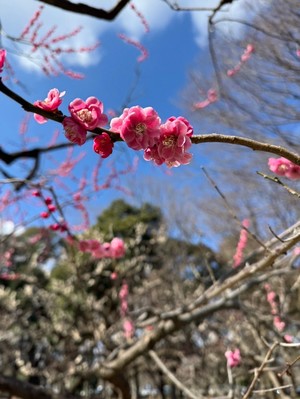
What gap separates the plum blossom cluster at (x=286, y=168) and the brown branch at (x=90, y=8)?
1536 millimetres

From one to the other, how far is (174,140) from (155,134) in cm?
6

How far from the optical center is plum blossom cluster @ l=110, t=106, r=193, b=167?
1070 mm

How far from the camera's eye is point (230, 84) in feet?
13.1

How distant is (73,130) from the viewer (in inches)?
42.0

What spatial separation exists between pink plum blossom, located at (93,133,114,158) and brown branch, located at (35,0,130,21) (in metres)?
1.73

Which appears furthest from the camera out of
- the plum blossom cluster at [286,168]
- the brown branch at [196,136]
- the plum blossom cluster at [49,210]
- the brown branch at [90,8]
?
the plum blossom cluster at [49,210]

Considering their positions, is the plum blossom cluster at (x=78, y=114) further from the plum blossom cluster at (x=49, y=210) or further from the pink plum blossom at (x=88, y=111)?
the plum blossom cluster at (x=49, y=210)

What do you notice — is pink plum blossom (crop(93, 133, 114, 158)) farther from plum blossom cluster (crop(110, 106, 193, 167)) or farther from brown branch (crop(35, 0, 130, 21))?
brown branch (crop(35, 0, 130, 21))

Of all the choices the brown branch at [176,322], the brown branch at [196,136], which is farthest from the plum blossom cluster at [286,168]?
the brown branch at [176,322]

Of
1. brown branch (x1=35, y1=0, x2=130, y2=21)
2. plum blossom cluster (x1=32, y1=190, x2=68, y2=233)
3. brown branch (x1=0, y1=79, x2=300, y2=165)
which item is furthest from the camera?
plum blossom cluster (x1=32, y1=190, x2=68, y2=233)

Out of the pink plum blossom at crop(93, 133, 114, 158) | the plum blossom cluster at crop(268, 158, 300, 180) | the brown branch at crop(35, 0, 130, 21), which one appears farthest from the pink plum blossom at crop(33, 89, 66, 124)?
the brown branch at crop(35, 0, 130, 21)

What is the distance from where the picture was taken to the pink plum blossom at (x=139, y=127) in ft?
3.51

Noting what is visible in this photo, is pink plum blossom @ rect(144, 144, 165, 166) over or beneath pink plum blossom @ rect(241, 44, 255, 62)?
beneath

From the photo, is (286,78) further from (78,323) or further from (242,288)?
(78,323)
